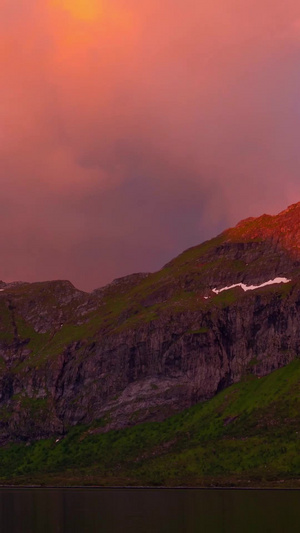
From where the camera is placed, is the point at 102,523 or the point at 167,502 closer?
the point at 102,523

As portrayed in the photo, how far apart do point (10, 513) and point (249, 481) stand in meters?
94.2

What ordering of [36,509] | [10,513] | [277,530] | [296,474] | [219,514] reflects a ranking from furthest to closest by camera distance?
1. [296,474]
2. [36,509]
3. [10,513]
4. [219,514]
5. [277,530]

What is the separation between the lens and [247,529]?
7394 centimetres

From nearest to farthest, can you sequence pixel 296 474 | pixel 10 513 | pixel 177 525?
pixel 177 525 < pixel 10 513 < pixel 296 474

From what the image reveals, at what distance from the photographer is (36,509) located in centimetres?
11712

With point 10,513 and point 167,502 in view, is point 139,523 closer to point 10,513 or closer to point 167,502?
point 10,513

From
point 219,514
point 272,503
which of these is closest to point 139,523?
point 219,514

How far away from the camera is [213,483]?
18938cm

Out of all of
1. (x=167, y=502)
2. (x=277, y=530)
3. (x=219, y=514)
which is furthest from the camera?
(x=167, y=502)

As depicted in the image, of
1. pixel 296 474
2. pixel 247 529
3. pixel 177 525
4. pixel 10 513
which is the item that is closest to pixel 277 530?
pixel 247 529

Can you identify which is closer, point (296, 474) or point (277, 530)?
point (277, 530)

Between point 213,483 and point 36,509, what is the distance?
277 feet

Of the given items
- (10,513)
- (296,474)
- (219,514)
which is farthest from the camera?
(296,474)

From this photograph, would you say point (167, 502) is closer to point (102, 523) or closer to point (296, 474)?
point (102, 523)
